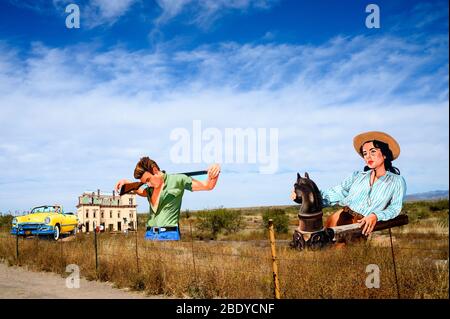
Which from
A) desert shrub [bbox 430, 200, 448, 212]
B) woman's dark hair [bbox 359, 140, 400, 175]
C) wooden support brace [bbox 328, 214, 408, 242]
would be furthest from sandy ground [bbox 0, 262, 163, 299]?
desert shrub [bbox 430, 200, 448, 212]

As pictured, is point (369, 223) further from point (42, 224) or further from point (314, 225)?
point (42, 224)

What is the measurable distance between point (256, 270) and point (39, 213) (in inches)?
538

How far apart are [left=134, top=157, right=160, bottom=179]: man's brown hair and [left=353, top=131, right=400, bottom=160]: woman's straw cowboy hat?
734 centimetres

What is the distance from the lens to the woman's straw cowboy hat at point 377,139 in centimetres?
1366

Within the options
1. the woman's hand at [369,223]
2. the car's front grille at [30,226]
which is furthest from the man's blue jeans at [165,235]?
the car's front grille at [30,226]

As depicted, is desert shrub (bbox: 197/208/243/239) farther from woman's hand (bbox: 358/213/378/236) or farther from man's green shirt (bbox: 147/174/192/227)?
woman's hand (bbox: 358/213/378/236)

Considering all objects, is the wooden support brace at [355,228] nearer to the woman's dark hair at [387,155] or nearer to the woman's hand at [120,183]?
the woman's dark hair at [387,155]

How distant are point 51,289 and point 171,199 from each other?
618cm
